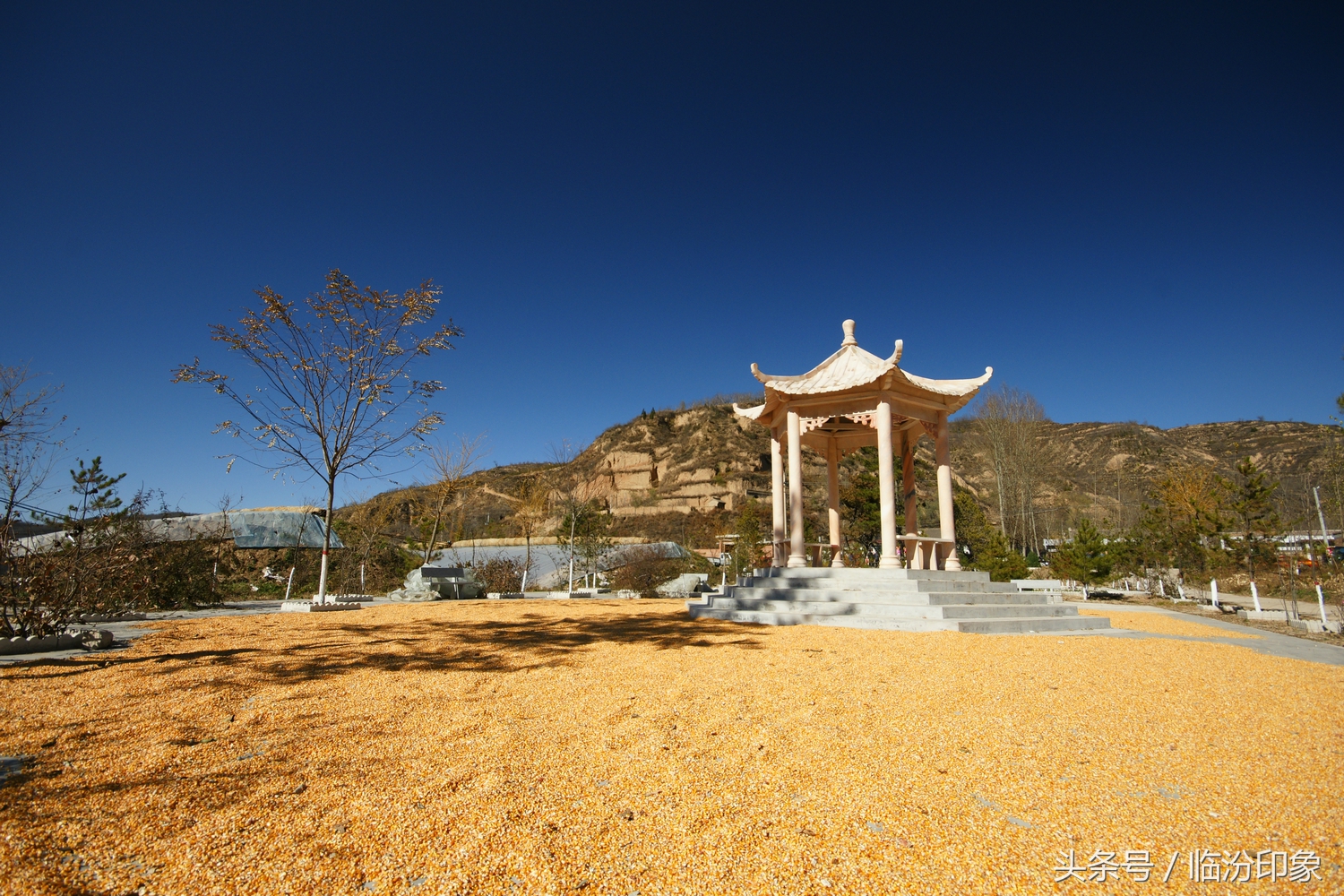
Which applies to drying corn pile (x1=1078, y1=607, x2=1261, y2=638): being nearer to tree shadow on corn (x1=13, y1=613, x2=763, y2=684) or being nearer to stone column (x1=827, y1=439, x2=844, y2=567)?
stone column (x1=827, y1=439, x2=844, y2=567)

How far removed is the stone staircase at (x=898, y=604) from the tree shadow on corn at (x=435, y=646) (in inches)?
29.9

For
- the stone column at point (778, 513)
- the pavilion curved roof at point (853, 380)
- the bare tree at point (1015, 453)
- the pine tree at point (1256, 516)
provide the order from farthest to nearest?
1. the bare tree at point (1015, 453)
2. the pine tree at point (1256, 516)
3. the stone column at point (778, 513)
4. the pavilion curved roof at point (853, 380)

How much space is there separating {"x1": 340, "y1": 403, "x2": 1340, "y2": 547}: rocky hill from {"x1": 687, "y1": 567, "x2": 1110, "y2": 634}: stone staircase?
21.0 meters

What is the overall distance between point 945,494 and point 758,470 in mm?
41939

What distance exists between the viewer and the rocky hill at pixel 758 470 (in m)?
38.3

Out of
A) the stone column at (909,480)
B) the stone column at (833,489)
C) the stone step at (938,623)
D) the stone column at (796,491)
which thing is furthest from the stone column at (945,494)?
the stone column at (796,491)

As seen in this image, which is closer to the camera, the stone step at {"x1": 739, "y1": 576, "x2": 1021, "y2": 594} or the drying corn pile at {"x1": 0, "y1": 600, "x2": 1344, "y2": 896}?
the drying corn pile at {"x1": 0, "y1": 600, "x2": 1344, "y2": 896}

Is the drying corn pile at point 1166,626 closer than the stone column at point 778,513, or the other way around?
the drying corn pile at point 1166,626

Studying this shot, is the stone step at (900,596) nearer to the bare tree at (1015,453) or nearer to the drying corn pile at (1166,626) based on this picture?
the drying corn pile at (1166,626)

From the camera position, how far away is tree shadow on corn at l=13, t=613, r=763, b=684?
4.81 m

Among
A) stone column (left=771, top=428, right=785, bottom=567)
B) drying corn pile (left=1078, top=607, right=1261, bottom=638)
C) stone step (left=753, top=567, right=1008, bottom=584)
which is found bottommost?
drying corn pile (left=1078, top=607, right=1261, bottom=638)

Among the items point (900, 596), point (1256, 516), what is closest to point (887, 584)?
point (900, 596)

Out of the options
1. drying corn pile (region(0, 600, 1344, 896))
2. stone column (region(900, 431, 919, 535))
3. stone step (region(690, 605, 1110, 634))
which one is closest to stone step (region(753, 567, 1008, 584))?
stone step (region(690, 605, 1110, 634))

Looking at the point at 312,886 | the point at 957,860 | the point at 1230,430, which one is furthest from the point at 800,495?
the point at 1230,430
